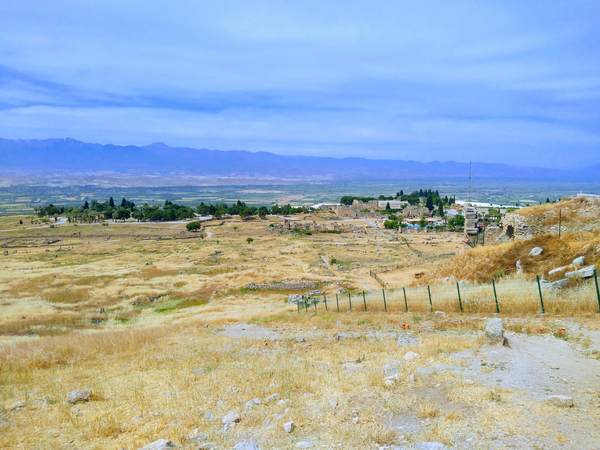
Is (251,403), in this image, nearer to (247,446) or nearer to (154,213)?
(247,446)

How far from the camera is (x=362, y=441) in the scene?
361 inches

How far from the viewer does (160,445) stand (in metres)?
9.20

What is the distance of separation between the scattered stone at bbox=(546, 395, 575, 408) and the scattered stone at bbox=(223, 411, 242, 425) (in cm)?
642

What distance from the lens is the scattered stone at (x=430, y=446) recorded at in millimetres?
8664

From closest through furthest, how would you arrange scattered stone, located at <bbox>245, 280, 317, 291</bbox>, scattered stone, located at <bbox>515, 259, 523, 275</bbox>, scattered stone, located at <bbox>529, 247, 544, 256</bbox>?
scattered stone, located at <bbox>515, 259, 523, 275</bbox> < scattered stone, located at <bbox>529, 247, 544, 256</bbox> < scattered stone, located at <bbox>245, 280, 317, 291</bbox>

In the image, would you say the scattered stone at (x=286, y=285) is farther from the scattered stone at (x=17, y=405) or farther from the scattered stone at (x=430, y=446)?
the scattered stone at (x=430, y=446)

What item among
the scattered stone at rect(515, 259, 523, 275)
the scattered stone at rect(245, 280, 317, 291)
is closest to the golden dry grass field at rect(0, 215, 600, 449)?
the scattered stone at rect(515, 259, 523, 275)

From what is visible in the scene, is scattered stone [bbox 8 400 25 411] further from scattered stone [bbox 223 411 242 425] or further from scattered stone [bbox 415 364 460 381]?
scattered stone [bbox 415 364 460 381]

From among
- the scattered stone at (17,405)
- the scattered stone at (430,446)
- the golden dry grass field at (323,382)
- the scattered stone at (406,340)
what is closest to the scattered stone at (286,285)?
the golden dry grass field at (323,382)

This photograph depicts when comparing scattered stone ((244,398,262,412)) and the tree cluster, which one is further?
the tree cluster

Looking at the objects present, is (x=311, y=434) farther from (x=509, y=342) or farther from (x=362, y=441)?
(x=509, y=342)

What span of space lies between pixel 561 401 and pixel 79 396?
1135 cm

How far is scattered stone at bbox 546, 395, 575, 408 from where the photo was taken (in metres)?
10.0

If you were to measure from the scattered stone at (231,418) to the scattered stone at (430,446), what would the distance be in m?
3.85
